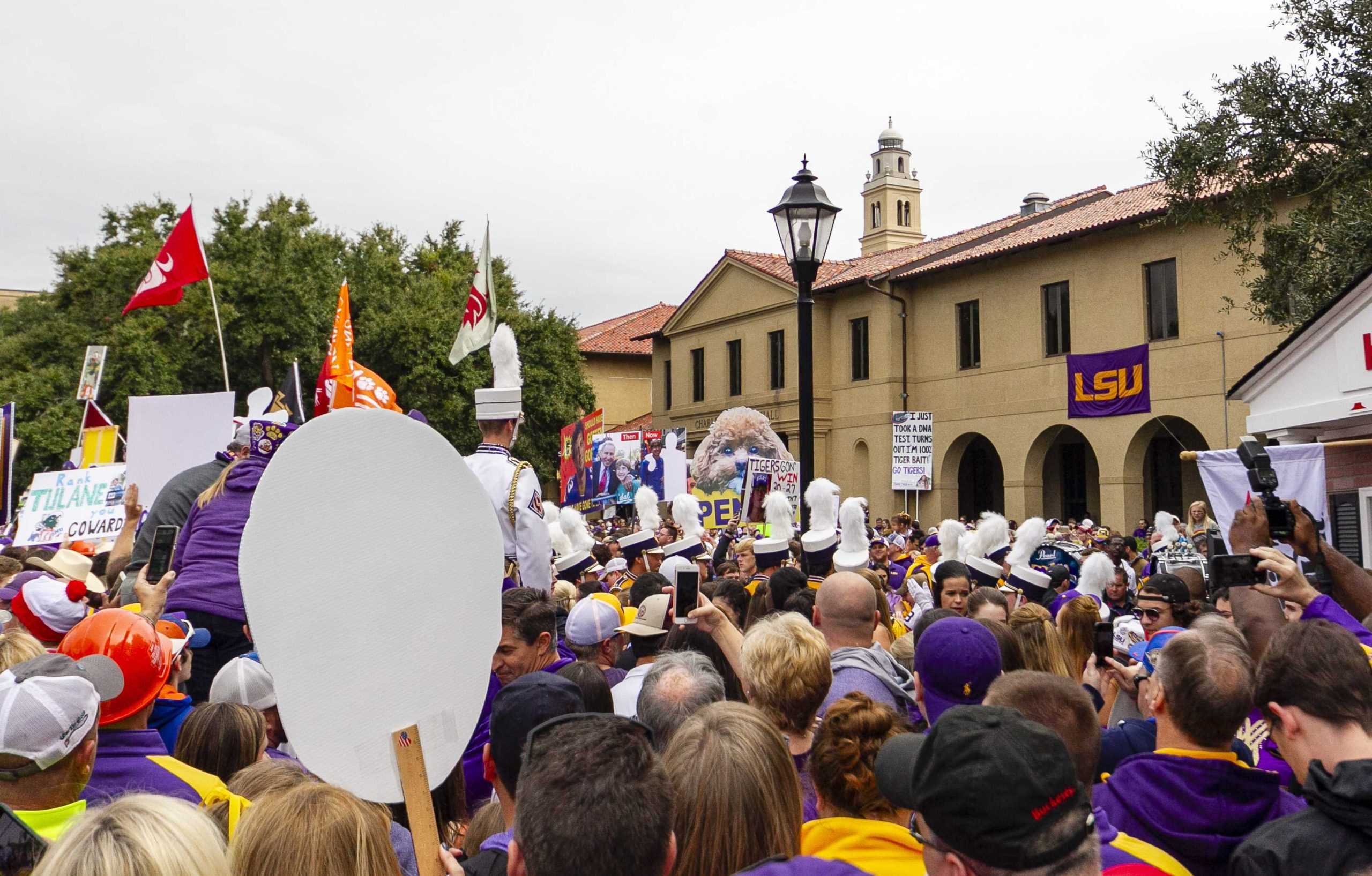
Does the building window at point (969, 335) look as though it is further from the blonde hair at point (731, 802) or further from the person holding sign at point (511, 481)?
the blonde hair at point (731, 802)

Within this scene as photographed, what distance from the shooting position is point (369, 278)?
37875mm

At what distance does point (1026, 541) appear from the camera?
943cm

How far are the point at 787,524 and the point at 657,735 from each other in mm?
7937

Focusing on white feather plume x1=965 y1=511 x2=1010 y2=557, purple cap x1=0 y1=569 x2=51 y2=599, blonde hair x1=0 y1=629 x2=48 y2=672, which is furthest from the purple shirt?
white feather plume x1=965 y1=511 x2=1010 y2=557

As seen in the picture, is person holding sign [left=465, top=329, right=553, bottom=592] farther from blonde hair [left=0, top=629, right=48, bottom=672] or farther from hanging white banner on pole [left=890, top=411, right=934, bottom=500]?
hanging white banner on pole [left=890, top=411, right=934, bottom=500]

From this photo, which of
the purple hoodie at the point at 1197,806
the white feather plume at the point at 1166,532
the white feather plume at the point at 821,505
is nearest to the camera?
the purple hoodie at the point at 1197,806

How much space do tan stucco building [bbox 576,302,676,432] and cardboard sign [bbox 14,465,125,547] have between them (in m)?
42.1

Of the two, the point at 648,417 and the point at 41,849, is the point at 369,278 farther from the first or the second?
the point at 41,849

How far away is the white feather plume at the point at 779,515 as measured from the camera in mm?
11141

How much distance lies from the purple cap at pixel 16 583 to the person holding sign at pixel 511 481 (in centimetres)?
254

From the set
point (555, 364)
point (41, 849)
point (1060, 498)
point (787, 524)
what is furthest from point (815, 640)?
point (555, 364)

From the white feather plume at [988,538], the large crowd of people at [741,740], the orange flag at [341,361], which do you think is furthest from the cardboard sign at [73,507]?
the white feather plume at [988,538]

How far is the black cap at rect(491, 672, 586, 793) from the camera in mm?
2869

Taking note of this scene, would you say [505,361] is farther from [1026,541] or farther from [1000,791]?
[1026,541]
